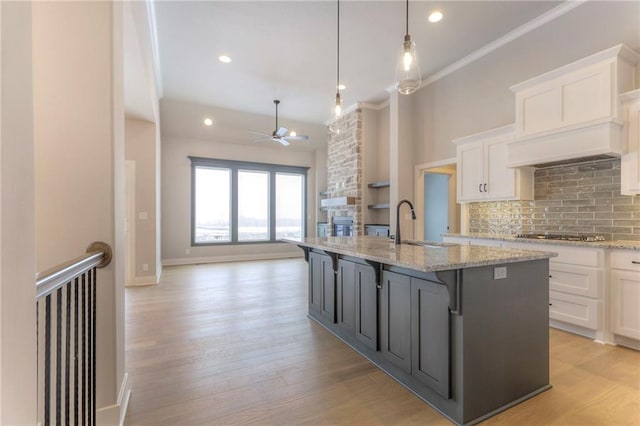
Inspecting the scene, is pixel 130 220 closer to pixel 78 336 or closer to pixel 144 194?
pixel 144 194

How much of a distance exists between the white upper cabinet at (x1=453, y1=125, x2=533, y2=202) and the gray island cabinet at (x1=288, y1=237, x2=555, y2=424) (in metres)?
1.99

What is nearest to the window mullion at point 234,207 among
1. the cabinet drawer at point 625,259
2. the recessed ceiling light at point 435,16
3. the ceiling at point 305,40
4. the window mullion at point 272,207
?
the window mullion at point 272,207

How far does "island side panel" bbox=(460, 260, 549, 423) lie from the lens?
182cm

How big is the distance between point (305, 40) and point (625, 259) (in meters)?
4.33

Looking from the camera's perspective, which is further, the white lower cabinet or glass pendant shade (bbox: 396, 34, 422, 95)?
the white lower cabinet

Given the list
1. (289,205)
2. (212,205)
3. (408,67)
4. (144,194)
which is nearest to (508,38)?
(408,67)

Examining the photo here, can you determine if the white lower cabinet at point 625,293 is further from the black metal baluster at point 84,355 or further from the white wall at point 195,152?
the white wall at point 195,152

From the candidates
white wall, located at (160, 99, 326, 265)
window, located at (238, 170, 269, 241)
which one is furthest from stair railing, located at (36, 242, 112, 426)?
window, located at (238, 170, 269, 241)

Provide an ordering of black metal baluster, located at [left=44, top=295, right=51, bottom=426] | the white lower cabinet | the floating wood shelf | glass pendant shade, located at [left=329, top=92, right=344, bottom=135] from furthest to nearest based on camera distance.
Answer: the floating wood shelf, glass pendant shade, located at [left=329, top=92, right=344, bottom=135], the white lower cabinet, black metal baluster, located at [left=44, top=295, right=51, bottom=426]

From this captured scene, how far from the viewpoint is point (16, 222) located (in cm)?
69

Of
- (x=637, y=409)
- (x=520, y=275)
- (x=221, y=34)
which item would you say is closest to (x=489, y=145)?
(x=520, y=275)

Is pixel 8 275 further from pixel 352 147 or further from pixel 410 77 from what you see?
pixel 352 147

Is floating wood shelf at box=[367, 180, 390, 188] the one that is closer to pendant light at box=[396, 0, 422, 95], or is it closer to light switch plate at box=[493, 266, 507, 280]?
pendant light at box=[396, 0, 422, 95]

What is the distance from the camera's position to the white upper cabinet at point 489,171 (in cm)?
386
